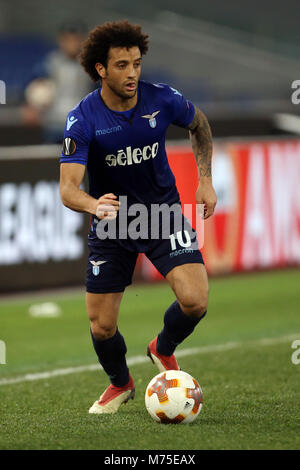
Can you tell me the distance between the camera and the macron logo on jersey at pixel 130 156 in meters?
5.98

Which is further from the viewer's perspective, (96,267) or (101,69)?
(96,267)

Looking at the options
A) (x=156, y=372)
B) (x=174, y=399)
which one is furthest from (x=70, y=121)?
(x=156, y=372)

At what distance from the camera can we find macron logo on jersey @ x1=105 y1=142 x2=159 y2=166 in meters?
5.98

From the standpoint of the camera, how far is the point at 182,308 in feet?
19.9

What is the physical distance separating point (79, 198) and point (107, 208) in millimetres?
304

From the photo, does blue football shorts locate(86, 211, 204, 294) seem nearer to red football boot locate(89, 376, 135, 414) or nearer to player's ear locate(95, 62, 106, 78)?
red football boot locate(89, 376, 135, 414)

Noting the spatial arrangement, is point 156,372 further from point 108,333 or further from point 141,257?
point 141,257

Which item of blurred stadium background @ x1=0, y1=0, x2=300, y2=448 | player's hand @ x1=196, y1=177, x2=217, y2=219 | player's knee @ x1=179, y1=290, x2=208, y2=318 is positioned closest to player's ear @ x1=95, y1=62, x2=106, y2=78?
player's hand @ x1=196, y1=177, x2=217, y2=219

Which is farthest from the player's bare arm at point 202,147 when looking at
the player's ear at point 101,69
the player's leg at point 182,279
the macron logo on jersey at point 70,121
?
the macron logo on jersey at point 70,121

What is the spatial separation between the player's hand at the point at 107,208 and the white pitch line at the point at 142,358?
8.96ft

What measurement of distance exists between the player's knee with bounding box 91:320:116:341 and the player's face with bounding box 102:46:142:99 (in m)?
1.39

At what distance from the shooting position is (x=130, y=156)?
6.01m

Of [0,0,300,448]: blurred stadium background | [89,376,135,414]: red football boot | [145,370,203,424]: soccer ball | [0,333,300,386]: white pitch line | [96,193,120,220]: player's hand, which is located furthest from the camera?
[0,0,300,448]: blurred stadium background

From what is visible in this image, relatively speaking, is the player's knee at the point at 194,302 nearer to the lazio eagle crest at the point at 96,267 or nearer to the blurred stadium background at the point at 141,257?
the lazio eagle crest at the point at 96,267
